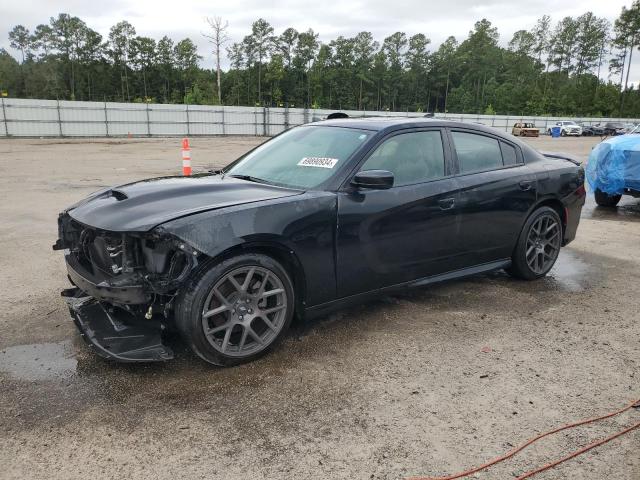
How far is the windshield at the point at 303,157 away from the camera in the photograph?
387 centimetres

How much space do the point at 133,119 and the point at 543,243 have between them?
34.4 meters

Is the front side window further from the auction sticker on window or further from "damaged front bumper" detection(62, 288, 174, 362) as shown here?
"damaged front bumper" detection(62, 288, 174, 362)

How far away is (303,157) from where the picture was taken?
4.12m

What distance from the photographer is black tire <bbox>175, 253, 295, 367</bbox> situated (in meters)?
3.10

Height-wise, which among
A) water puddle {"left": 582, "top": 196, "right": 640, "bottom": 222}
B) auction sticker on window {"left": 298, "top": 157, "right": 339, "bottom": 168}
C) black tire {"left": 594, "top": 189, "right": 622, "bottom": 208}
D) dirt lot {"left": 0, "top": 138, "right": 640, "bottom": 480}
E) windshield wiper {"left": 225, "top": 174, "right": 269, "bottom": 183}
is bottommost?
dirt lot {"left": 0, "top": 138, "right": 640, "bottom": 480}

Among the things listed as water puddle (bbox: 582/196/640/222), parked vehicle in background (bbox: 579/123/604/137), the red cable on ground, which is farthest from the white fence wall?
the red cable on ground

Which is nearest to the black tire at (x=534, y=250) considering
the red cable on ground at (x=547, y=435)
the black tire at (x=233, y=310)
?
the red cable on ground at (x=547, y=435)

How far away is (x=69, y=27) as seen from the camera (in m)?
88.8

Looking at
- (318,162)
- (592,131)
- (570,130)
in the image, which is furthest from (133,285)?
(592,131)

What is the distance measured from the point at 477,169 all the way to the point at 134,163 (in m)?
14.0

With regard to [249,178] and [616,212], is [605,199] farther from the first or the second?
[249,178]

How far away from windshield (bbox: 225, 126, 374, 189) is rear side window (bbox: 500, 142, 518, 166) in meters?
1.59

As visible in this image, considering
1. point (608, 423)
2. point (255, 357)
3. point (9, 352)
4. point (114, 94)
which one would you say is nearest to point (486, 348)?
point (608, 423)

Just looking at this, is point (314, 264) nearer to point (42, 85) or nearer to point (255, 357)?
point (255, 357)
